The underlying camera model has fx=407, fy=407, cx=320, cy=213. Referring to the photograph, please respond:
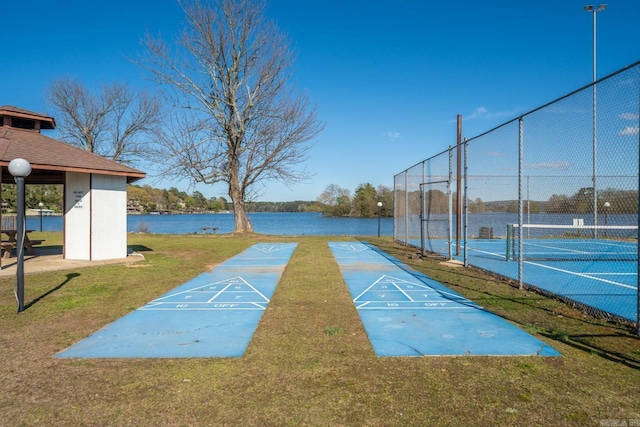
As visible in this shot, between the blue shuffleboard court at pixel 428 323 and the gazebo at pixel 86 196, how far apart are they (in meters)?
8.02

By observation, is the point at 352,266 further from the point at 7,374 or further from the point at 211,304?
the point at 7,374

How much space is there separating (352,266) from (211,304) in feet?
18.3

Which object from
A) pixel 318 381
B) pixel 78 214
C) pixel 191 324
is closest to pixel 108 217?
pixel 78 214

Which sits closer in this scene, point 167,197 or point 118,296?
point 118,296

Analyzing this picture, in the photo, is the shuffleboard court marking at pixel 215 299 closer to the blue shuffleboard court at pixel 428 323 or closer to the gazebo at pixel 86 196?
the blue shuffleboard court at pixel 428 323

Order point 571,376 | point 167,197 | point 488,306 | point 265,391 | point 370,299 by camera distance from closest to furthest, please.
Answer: point 265,391 < point 571,376 < point 488,306 < point 370,299 < point 167,197

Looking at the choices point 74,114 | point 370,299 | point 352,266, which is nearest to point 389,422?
point 370,299

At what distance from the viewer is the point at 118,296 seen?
25.6 feet

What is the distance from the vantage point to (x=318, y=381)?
3811 mm

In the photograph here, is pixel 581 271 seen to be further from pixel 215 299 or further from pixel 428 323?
pixel 215 299

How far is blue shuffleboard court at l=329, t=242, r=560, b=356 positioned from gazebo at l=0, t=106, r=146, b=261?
8.02 metres

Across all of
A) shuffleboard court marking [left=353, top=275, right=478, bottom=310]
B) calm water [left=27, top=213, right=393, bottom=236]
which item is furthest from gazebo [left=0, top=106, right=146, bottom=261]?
calm water [left=27, top=213, right=393, bottom=236]

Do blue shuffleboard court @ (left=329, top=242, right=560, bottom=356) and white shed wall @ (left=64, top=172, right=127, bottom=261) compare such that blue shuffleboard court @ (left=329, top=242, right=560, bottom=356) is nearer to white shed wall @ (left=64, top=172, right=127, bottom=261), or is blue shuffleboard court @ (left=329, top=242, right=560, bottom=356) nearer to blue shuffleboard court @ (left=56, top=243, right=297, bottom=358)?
blue shuffleboard court @ (left=56, top=243, right=297, bottom=358)

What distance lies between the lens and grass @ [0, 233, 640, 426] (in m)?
3.16
